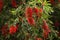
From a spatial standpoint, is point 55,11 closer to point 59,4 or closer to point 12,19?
point 59,4

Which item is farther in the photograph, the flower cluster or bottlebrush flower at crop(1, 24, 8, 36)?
bottlebrush flower at crop(1, 24, 8, 36)

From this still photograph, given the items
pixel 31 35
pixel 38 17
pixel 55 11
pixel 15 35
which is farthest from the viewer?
pixel 55 11

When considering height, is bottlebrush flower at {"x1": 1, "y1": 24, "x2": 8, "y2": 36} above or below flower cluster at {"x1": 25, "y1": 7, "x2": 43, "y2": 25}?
below

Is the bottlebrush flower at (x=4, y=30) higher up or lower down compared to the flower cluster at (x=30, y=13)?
lower down

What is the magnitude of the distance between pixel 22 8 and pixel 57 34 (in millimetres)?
954

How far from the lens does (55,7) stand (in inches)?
160

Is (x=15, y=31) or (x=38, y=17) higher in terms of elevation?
(x=38, y=17)

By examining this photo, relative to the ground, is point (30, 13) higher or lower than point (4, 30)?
higher

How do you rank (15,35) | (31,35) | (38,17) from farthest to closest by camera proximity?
(15,35) → (31,35) → (38,17)

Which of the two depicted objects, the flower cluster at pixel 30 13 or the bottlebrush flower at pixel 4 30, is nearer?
the flower cluster at pixel 30 13

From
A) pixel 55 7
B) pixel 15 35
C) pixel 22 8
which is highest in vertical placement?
pixel 22 8

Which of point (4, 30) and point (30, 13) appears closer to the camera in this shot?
point (30, 13)

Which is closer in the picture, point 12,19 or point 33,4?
point 33,4

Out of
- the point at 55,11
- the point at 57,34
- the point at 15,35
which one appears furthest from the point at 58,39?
the point at 15,35
